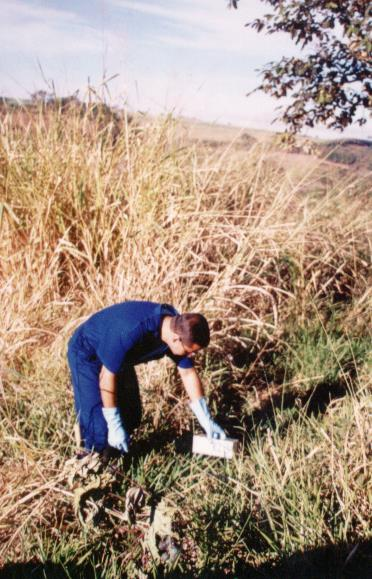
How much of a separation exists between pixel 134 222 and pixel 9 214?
2.83 feet

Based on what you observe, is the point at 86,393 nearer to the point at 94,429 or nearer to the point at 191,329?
the point at 94,429

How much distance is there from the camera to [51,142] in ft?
13.7

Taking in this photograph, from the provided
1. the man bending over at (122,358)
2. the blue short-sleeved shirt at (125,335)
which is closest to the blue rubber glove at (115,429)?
the man bending over at (122,358)

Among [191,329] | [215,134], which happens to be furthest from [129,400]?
[215,134]

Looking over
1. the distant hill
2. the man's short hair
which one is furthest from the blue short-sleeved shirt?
the distant hill

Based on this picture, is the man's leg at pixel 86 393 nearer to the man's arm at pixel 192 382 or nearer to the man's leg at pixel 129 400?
the man's leg at pixel 129 400

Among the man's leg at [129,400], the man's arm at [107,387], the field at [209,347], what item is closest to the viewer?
the field at [209,347]

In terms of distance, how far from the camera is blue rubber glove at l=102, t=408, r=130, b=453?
2789 millimetres

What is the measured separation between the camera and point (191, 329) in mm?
2574

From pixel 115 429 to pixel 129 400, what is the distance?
25cm

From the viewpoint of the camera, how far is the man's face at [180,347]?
2.63 meters

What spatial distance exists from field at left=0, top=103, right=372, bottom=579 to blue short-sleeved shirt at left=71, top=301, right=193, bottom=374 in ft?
1.39

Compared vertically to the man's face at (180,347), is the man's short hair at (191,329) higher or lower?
higher

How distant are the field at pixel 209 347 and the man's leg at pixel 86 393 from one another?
113mm
